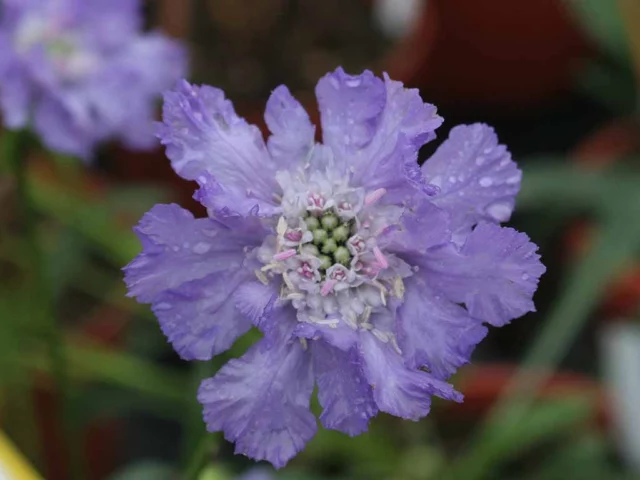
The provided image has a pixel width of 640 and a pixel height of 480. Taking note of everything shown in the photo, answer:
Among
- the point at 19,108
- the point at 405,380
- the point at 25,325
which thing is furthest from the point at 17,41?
the point at 405,380

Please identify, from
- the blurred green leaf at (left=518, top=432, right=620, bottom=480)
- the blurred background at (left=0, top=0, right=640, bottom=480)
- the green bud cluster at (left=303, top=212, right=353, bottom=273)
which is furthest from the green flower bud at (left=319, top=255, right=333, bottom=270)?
the blurred green leaf at (left=518, top=432, right=620, bottom=480)

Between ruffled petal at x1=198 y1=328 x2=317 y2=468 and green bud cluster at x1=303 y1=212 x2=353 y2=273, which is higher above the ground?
green bud cluster at x1=303 y1=212 x2=353 y2=273

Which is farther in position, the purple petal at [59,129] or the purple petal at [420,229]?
the purple petal at [59,129]

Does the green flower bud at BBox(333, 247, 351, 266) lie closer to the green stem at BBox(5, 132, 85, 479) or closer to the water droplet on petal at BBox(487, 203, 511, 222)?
the water droplet on petal at BBox(487, 203, 511, 222)

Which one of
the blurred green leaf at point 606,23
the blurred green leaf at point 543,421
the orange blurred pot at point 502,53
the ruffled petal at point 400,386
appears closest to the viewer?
the ruffled petal at point 400,386

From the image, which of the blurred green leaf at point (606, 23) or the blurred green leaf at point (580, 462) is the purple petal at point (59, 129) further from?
the blurred green leaf at point (606, 23)

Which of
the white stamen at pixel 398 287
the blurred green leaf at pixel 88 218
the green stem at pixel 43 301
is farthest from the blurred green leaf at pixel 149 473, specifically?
the white stamen at pixel 398 287

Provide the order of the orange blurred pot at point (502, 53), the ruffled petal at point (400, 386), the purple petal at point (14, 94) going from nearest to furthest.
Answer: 1. the ruffled petal at point (400, 386)
2. the purple petal at point (14, 94)
3. the orange blurred pot at point (502, 53)
